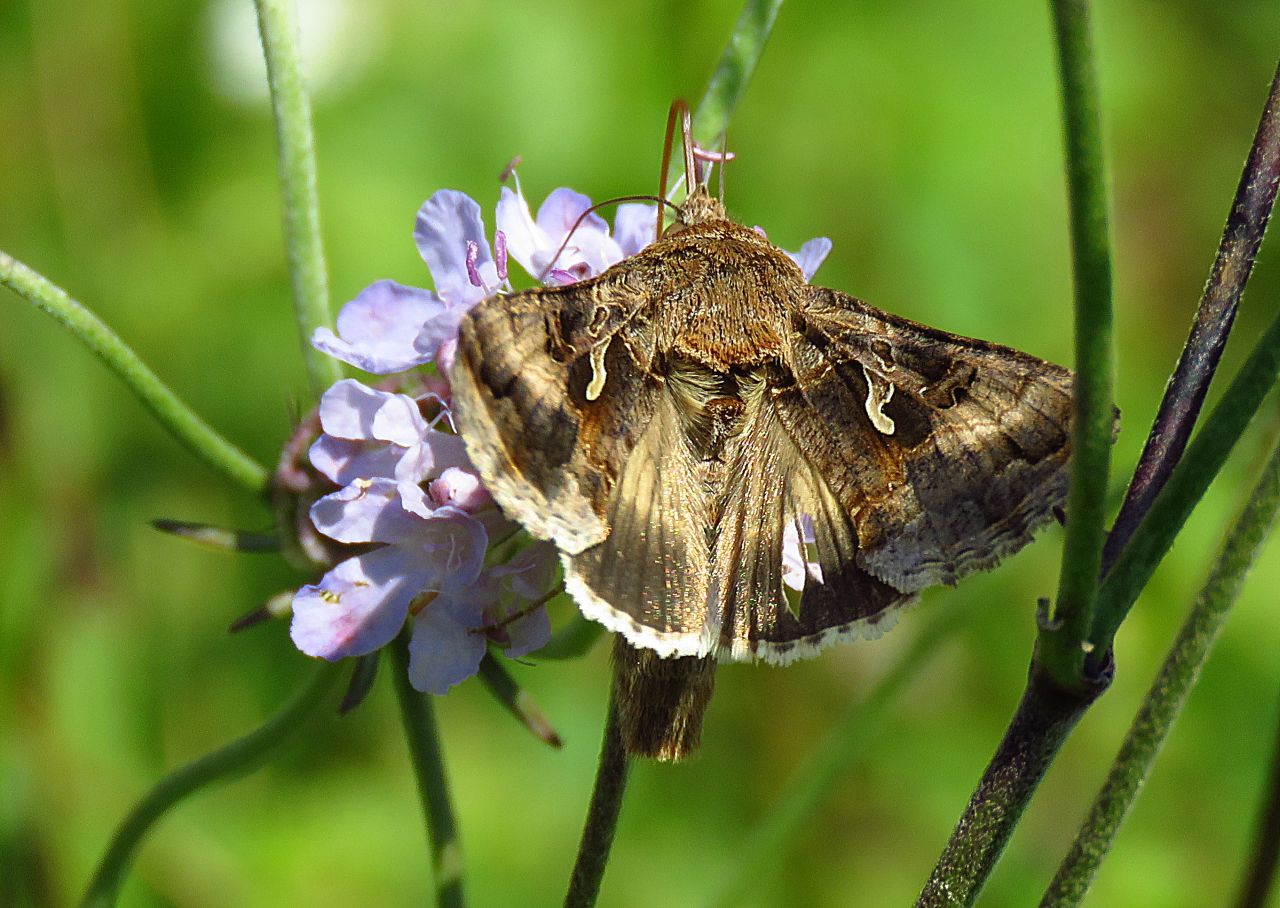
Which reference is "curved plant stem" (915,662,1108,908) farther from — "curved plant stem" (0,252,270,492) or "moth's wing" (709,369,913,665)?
"curved plant stem" (0,252,270,492)

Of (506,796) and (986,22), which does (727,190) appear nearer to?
(986,22)

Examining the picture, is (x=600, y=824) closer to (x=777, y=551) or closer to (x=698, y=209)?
(x=777, y=551)

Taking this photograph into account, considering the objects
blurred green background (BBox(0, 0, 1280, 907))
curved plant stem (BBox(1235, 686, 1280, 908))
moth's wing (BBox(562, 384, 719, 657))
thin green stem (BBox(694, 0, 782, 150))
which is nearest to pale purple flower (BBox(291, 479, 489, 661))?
moth's wing (BBox(562, 384, 719, 657))

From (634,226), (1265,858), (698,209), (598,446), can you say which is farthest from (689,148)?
(1265,858)

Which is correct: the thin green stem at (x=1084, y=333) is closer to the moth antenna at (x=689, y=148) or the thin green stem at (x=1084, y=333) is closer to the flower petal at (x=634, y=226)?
the moth antenna at (x=689, y=148)

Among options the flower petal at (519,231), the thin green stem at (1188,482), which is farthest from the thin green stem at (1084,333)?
the flower petal at (519,231)

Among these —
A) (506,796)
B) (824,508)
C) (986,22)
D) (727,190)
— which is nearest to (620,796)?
(824,508)
